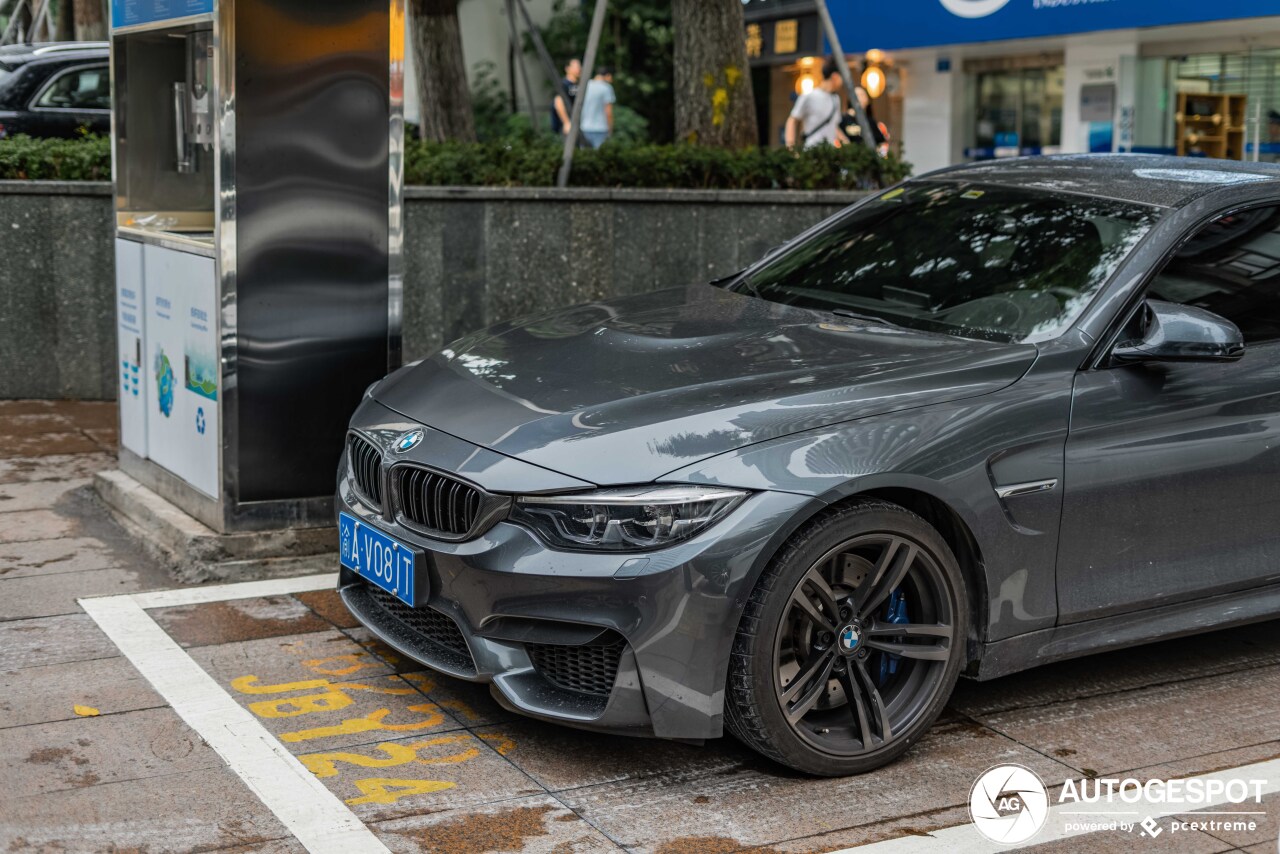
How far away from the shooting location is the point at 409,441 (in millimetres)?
4309

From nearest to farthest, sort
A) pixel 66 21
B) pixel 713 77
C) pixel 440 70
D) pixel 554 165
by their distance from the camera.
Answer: pixel 554 165 < pixel 713 77 < pixel 440 70 < pixel 66 21

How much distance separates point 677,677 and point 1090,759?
1305 mm

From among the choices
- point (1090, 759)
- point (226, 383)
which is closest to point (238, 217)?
point (226, 383)

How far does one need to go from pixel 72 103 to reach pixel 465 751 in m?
11.3

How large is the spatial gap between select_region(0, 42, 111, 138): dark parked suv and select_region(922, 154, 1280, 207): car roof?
399 inches

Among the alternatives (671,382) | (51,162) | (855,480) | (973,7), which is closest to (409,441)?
(671,382)

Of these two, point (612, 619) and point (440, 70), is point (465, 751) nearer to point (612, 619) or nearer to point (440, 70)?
point (612, 619)

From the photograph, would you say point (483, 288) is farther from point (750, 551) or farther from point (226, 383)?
point (750, 551)

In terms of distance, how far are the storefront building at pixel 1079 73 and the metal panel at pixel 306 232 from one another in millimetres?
12533

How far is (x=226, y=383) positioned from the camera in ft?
18.6

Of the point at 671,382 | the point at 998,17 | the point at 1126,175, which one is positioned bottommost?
the point at 671,382

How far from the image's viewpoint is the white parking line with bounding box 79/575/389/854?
368 centimetres

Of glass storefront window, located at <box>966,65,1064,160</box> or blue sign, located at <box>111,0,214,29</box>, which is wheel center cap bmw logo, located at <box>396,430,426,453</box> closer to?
blue sign, located at <box>111,0,214,29</box>

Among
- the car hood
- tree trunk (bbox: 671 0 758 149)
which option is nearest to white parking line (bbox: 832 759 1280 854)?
the car hood
